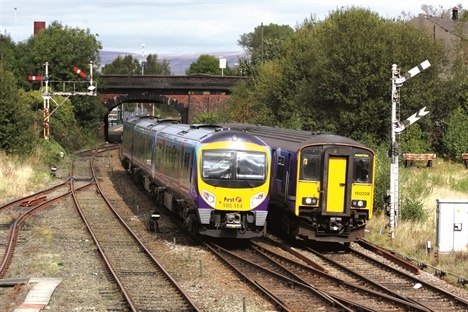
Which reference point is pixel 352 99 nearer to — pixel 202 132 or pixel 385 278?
pixel 202 132

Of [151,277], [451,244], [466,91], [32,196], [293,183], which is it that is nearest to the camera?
[151,277]

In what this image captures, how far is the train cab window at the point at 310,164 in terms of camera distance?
1986 cm

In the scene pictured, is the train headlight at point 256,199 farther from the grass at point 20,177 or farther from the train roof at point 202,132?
the grass at point 20,177

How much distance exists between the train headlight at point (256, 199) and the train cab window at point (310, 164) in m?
1.05

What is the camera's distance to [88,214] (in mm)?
26141

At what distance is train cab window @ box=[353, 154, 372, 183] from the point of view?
19.9 metres

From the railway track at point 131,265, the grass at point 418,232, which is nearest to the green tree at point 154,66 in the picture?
the grass at point 418,232

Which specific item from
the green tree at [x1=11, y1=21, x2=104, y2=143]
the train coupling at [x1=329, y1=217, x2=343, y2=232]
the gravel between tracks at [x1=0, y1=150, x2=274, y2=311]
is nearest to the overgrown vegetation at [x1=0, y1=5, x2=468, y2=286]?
the train coupling at [x1=329, y1=217, x2=343, y2=232]

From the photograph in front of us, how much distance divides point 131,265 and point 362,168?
600cm

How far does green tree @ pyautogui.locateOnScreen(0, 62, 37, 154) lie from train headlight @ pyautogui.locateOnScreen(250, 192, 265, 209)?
21.0 metres

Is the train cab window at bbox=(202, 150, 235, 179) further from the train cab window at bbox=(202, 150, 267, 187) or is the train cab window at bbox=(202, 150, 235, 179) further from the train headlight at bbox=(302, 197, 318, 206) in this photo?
the train headlight at bbox=(302, 197, 318, 206)

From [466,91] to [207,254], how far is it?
31222 millimetres

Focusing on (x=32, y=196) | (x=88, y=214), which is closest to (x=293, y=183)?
(x=88, y=214)

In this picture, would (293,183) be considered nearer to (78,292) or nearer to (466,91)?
(78,292)
